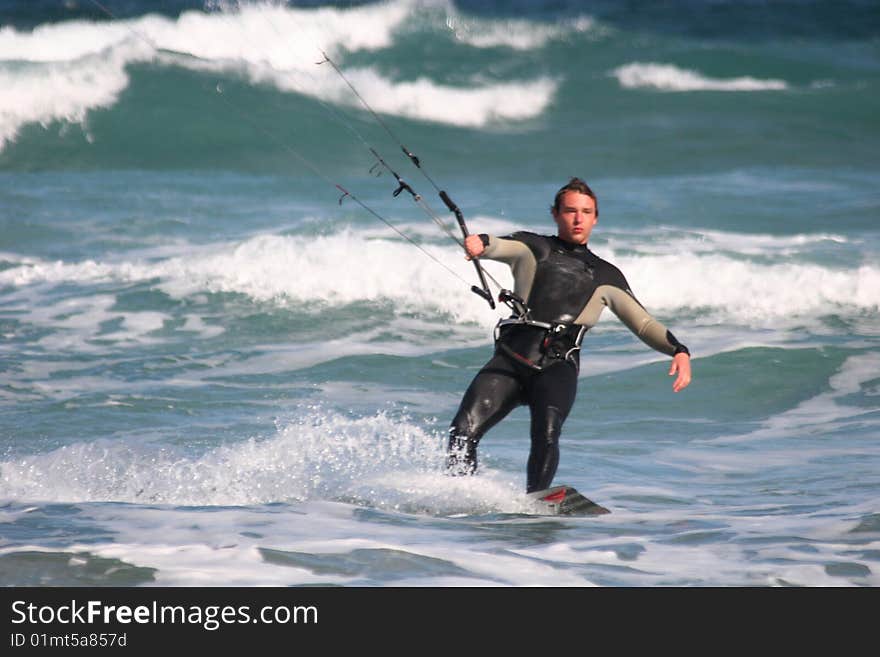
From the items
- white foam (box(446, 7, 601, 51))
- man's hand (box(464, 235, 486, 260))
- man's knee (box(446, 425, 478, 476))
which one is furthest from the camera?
white foam (box(446, 7, 601, 51))

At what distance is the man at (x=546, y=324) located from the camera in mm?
6434

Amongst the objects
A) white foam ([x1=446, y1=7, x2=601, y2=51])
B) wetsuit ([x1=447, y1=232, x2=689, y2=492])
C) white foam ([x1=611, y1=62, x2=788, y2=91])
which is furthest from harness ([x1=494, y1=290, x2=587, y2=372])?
white foam ([x1=446, y1=7, x2=601, y2=51])

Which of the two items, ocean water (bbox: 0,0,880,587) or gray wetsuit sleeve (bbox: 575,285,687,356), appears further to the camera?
gray wetsuit sleeve (bbox: 575,285,687,356)

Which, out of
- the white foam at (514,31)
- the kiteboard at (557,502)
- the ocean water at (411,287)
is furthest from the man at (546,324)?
the white foam at (514,31)

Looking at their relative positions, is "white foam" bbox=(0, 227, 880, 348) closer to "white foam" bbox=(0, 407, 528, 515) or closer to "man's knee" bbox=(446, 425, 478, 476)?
"white foam" bbox=(0, 407, 528, 515)

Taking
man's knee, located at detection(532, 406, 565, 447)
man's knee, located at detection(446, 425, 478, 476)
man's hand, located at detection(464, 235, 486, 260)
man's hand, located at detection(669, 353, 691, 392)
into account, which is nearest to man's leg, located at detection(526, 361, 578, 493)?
man's knee, located at detection(532, 406, 565, 447)

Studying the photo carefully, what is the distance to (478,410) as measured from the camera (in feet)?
21.2

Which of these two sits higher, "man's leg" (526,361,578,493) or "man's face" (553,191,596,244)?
"man's face" (553,191,596,244)

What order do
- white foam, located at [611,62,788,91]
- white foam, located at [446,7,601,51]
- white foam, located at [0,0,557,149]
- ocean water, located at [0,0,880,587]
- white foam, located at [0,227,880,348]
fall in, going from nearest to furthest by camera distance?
1. ocean water, located at [0,0,880,587]
2. white foam, located at [0,227,880,348]
3. white foam, located at [611,62,788,91]
4. white foam, located at [0,0,557,149]
5. white foam, located at [446,7,601,51]

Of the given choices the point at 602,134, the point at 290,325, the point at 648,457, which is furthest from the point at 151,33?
the point at 648,457

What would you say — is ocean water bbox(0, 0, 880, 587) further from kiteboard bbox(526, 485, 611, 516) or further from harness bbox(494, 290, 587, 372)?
harness bbox(494, 290, 587, 372)

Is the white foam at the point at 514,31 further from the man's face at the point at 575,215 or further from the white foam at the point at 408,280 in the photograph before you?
the man's face at the point at 575,215

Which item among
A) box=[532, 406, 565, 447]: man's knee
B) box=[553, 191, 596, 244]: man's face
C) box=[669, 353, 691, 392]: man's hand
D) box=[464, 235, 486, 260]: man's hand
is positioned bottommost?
box=[532, 406, 565, 447]: man's knee

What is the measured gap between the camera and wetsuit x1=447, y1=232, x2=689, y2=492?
6434mm
